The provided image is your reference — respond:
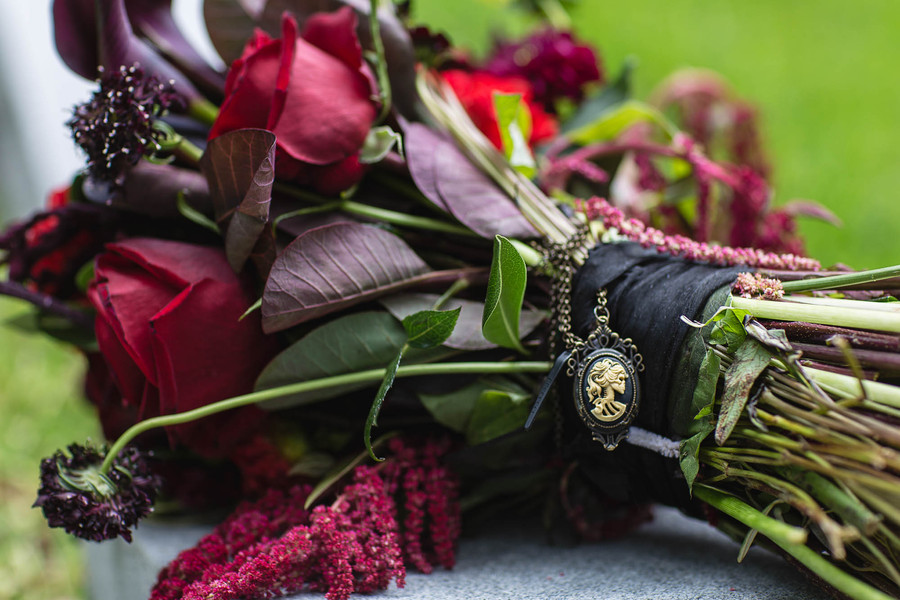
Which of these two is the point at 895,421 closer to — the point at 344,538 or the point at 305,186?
the point at 344,538

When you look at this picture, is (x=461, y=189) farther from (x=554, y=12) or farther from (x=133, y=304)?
(x=554, y=12)

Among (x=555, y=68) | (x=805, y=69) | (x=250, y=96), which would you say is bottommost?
(x=250, y=96)

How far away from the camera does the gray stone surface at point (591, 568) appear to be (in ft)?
1.75

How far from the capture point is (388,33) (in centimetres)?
67

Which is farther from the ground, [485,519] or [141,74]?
[141,74]

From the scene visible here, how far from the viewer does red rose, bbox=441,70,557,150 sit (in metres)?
0.74

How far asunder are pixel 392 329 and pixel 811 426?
316 mm

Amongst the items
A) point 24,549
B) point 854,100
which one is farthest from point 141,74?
point 854,100

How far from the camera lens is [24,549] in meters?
1.04

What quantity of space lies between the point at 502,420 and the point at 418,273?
146 millimetres

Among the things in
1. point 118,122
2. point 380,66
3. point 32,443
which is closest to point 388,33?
point 380,66

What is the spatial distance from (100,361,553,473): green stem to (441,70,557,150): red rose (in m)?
0.25

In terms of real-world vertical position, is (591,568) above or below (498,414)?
below

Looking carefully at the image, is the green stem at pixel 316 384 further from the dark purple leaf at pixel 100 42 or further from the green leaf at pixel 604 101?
the green leaf at pixel 604 101
